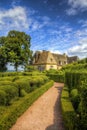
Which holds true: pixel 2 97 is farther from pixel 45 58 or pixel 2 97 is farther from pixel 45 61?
pixel 45 58

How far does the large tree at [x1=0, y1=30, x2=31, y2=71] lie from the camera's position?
1925 inches

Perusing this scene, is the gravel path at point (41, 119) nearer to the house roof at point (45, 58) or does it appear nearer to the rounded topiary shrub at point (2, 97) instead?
the rounded topiary shrub at point (2, 97)

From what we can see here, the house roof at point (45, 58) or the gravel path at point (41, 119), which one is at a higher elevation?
the house roof at point (45, 58)

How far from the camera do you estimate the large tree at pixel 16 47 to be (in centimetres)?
4891

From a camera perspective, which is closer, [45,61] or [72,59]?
[45,61]

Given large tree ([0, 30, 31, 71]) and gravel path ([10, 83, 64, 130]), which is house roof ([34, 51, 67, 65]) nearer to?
large tree ([0, 30, 31, 71])

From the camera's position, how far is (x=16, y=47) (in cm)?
4966

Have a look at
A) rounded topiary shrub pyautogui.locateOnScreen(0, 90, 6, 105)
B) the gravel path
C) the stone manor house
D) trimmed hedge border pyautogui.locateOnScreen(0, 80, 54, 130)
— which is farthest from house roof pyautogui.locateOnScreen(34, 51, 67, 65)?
rounded topiary shrub pyautogui.locateOnScreen(0, 90, 6, 105)

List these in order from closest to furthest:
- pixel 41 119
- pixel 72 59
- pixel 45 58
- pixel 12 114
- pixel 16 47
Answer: pixel 12 114, pixel 41 119, pixel 16 47, pixel 45 58, pixel 72 59

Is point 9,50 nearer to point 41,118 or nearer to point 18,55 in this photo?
point 18,55

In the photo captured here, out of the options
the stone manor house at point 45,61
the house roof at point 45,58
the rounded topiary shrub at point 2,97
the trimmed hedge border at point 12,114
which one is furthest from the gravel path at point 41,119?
the house roof at point 45,58

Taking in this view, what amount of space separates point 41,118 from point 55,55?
182 feet

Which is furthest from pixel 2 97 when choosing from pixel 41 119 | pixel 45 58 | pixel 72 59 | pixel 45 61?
pixel 72 59

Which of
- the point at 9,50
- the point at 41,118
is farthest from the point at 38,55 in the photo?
the point at 41,118
